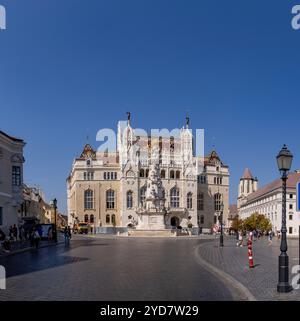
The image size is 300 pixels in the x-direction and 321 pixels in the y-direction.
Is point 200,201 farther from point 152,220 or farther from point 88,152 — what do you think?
point 152,220

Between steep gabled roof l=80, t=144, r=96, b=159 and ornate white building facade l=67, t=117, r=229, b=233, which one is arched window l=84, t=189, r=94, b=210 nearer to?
ornate white building facade l=67, t=117, r=229, b=233

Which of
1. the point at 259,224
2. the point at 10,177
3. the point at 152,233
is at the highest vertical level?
the point at 10,177

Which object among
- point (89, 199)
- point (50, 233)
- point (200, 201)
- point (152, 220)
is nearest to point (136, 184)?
point (89, 199)

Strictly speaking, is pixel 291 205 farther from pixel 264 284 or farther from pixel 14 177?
pixel 264 284

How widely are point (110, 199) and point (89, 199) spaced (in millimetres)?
Result: 5301

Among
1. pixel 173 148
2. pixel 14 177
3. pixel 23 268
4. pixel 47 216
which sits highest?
pixel 173 148

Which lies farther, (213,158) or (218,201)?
(213,158)

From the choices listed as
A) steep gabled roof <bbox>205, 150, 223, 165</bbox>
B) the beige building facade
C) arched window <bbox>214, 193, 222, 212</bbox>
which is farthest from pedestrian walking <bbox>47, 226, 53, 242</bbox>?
steep gabled roof <bbox>205, 150, 223, 165</bbox>

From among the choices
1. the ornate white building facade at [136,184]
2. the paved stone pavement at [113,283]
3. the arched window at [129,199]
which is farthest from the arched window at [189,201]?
the paved stone pavement at [113,283]

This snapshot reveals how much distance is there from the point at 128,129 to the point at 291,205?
44.3 meters

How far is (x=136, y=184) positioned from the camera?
110 m

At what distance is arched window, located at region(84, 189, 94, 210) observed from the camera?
11319cm
